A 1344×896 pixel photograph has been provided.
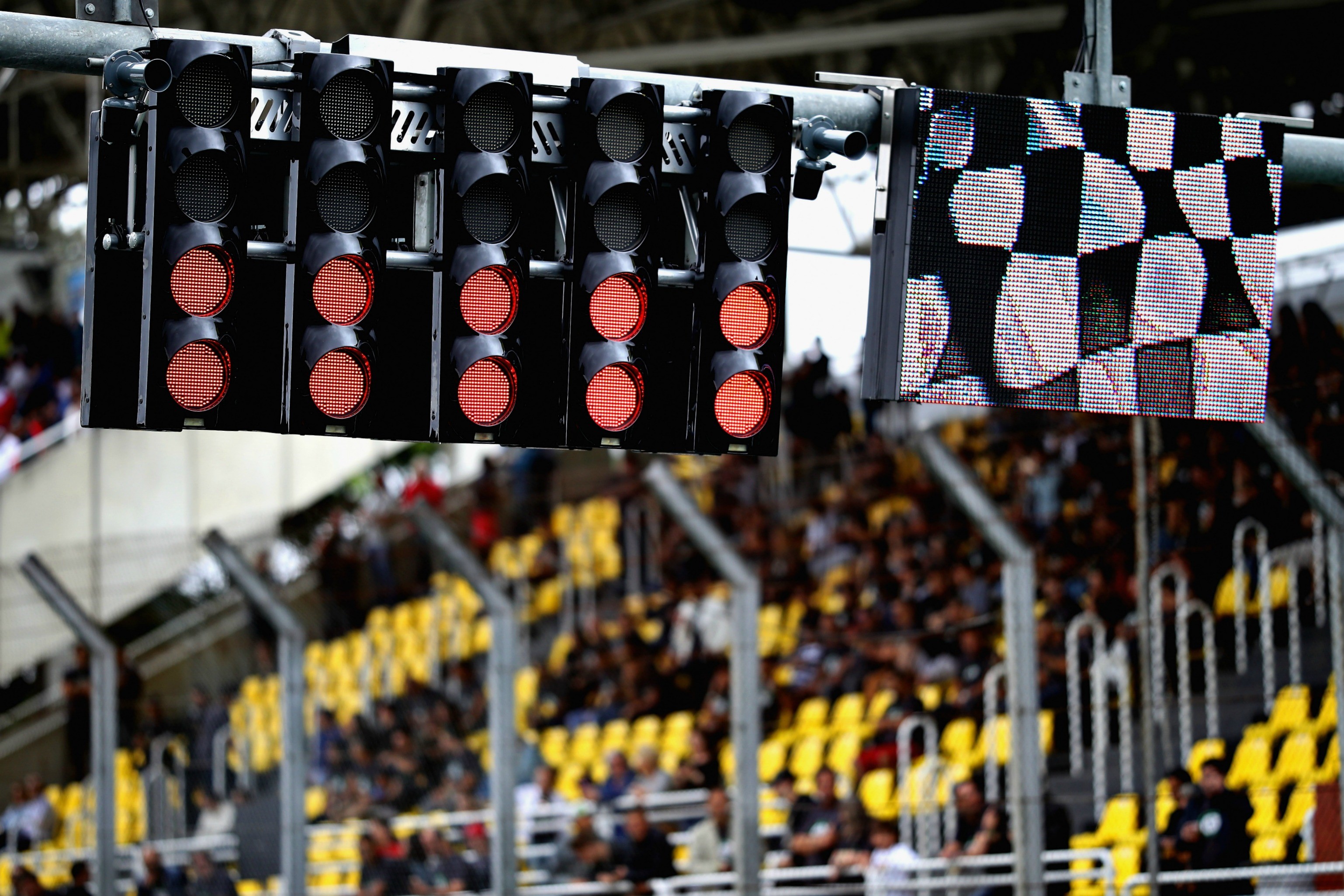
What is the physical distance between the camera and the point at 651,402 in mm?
6352

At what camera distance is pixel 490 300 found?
6.14m

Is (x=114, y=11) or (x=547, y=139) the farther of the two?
(x=547, y=139)

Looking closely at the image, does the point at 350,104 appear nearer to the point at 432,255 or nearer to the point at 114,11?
the point at 432,255

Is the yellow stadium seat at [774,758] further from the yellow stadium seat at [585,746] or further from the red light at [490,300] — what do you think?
the red light at [490,300]

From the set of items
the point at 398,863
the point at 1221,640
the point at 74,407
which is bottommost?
the point at 398,863

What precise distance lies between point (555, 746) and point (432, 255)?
11.9m

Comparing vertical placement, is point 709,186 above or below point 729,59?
below

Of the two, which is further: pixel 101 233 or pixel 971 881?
pixel 971 881

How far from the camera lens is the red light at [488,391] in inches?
242

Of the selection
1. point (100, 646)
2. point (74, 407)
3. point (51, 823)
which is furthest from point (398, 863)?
point (74, 407)

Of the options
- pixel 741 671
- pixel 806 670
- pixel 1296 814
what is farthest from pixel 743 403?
pixel 806 670

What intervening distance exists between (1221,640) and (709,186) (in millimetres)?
8271

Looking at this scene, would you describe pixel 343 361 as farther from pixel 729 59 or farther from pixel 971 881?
pixel 729 59

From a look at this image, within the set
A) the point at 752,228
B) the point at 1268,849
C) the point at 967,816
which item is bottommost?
the point at 1268,849
